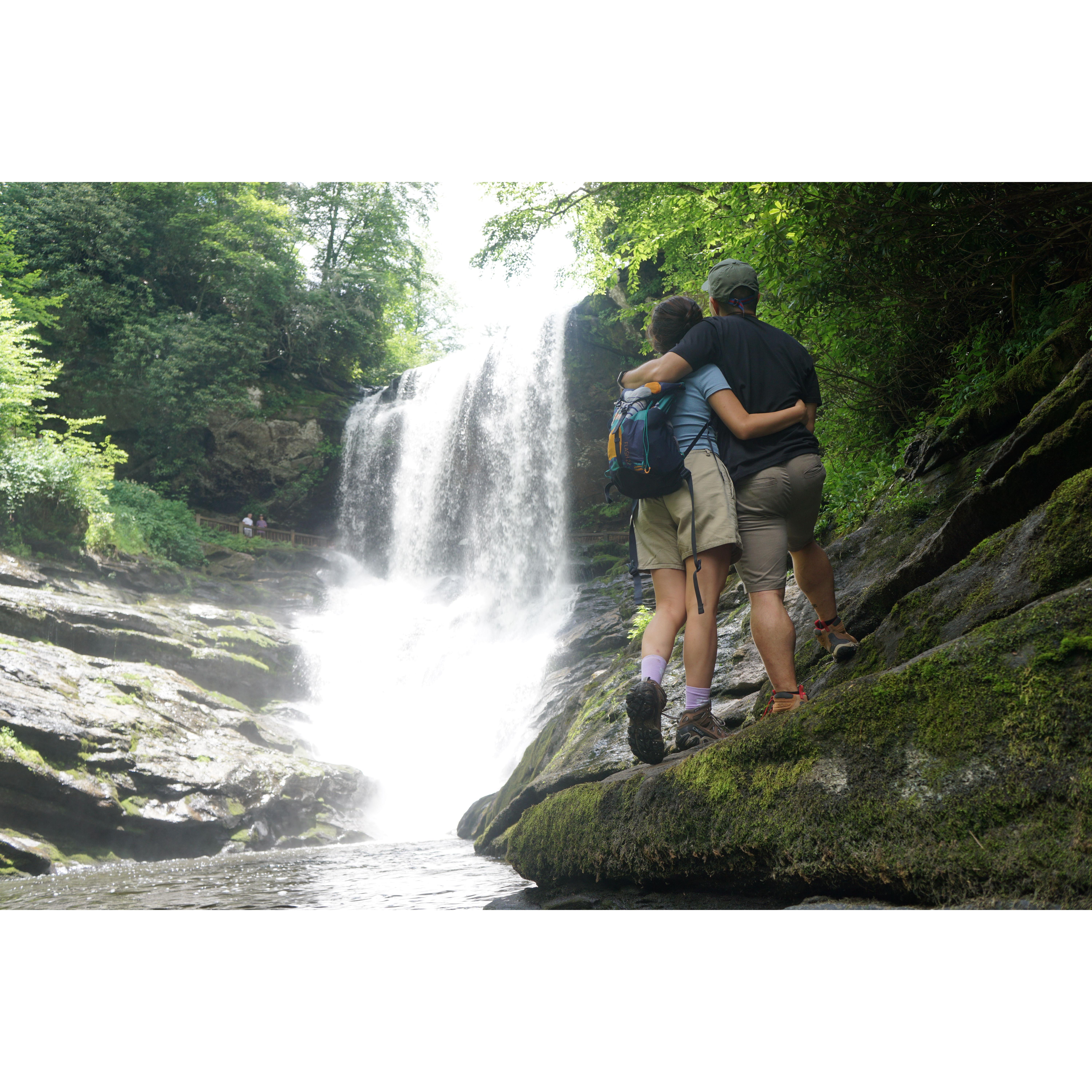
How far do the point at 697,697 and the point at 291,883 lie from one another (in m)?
3.12

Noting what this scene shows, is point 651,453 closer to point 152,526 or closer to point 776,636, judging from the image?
point 776,636

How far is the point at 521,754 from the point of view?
8422mm

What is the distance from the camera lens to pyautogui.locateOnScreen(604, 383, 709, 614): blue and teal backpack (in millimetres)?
2186

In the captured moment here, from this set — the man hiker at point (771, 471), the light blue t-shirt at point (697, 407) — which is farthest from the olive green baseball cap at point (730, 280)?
the light blue t-shirt at point (697, 407)

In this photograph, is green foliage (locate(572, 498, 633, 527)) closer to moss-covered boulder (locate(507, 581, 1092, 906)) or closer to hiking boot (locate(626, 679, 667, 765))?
hiking boot (locate(626, 679, 667, 765))

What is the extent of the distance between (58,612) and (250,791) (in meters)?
3.38

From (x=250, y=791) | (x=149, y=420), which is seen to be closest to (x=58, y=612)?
(x=250, y=791)

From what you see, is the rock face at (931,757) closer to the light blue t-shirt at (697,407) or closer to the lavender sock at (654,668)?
the lavender sock at (654,668)

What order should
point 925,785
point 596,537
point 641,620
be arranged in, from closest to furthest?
1. point 925,785
2. point 641,620
3. point 596,537

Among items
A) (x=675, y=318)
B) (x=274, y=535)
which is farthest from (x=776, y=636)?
(x=274, y=535)

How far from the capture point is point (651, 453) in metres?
2.19

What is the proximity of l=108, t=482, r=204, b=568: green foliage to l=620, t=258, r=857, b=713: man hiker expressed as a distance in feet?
39.2

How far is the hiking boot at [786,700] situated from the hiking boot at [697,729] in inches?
7.2

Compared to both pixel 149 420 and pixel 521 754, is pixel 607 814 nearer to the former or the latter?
pixel 521 754
